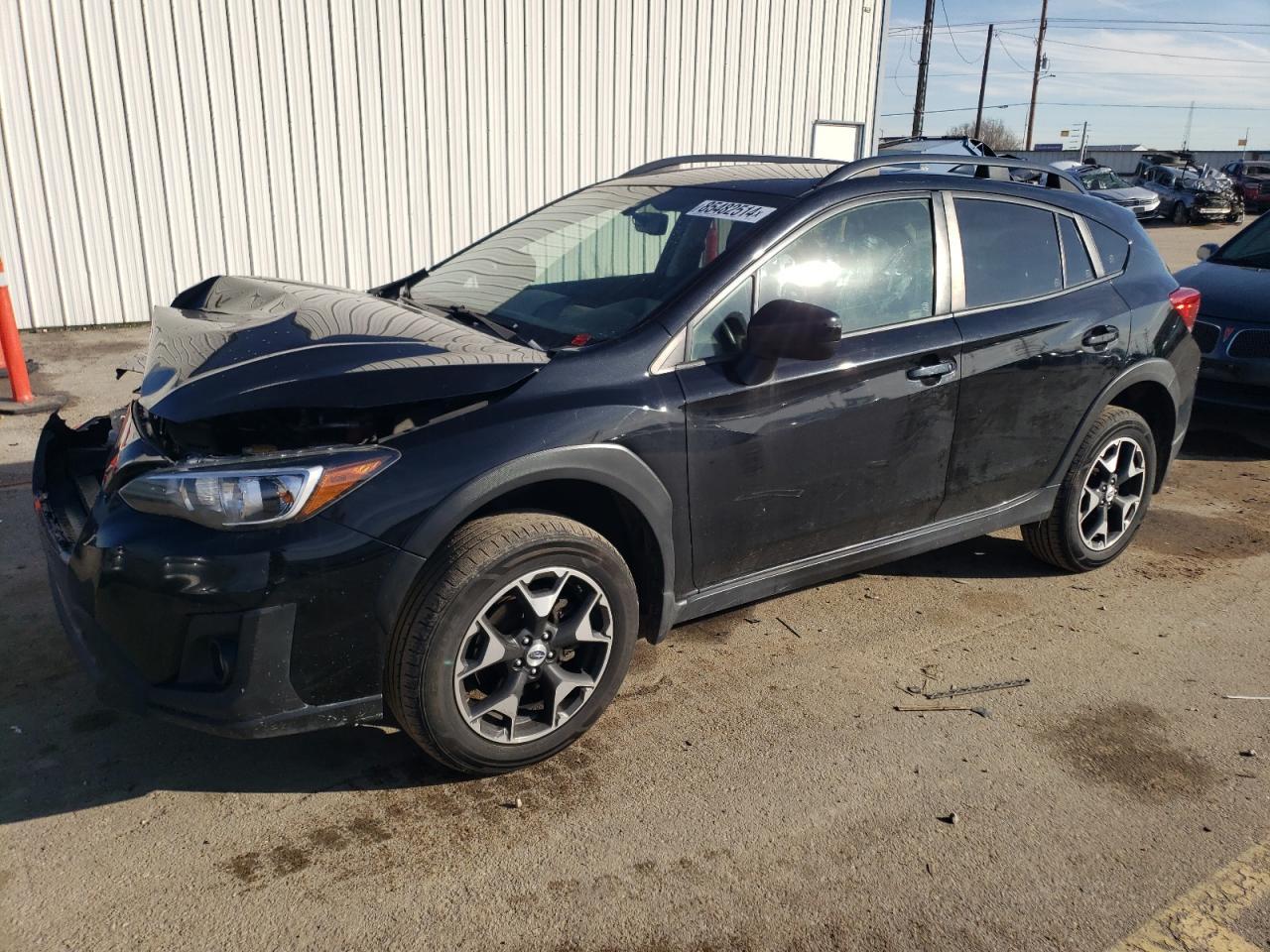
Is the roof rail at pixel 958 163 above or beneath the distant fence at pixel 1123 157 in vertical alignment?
above

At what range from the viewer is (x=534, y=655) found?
9.76 ft

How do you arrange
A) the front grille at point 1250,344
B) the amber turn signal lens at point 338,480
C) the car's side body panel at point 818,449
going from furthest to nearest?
the front grille at point 1250,344 → the car's side body panel at point 818,449 → the amber turn signal lens at point 338,480

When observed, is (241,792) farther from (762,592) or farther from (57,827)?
(762,592)

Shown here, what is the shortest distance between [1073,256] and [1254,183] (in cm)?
3577

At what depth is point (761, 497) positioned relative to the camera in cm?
338

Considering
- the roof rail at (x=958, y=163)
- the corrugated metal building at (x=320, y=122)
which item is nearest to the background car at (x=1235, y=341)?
the roof rail at (x=958, y=163)

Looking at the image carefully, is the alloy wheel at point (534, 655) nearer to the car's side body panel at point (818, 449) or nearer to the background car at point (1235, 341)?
the car's side body panel at point (818, 449)

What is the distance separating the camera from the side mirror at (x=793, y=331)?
3.12 m

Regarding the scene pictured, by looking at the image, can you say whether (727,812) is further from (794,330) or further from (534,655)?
(794,330)

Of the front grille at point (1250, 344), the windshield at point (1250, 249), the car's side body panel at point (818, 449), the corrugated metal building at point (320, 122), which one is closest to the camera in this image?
the car's side body panel at point (818, 449)

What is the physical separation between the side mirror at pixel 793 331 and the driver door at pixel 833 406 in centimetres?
14

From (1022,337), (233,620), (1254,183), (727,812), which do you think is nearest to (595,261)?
(1022,337)

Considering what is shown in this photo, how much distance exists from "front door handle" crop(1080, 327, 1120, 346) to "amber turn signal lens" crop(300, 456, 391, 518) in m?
3.02

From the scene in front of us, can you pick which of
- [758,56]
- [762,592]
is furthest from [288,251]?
[762,592]
